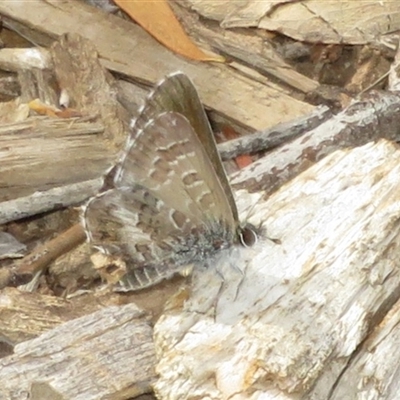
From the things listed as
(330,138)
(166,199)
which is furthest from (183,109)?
(330,138)

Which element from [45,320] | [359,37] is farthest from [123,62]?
[45,320]

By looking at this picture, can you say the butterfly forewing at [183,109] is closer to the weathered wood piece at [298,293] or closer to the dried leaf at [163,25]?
the weathered wood piece at [298,293]

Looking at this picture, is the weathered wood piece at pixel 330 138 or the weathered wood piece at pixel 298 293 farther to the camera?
the weathered wood piece at pixel 330 138

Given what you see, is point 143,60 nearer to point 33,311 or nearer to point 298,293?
point 33,311

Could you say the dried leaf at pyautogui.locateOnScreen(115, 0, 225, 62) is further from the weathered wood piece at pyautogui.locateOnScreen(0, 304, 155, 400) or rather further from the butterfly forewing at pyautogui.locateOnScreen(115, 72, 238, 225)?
the weathered wood piece at pyautogui.locateOnScreen(0, 304, 155, 400)

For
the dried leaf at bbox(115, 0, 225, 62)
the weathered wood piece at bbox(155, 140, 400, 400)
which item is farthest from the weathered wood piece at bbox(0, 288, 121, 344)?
the dried leaf at bbox(115, 0, 225, 62)

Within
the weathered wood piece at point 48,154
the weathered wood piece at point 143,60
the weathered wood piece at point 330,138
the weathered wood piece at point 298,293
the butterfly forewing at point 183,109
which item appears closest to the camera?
the weathered wood piece at point 298,293

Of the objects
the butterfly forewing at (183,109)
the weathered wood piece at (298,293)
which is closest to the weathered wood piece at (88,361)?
the weathered wood piece at (298,293)
